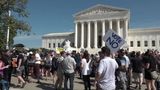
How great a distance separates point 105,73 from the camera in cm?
820

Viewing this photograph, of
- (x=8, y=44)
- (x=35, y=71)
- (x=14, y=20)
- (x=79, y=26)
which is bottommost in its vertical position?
(x=35, y=71)

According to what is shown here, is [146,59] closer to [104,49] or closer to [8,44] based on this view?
[104,49]

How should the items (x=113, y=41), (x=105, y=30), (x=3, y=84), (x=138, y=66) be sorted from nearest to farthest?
(x=113, y=41)
(x=3, y=84)
(x=138, y=66)
(x=105, y=30)

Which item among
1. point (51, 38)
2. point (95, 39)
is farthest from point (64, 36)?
point (95, 39)

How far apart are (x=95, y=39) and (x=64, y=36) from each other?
48.3 feet

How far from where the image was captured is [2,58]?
1282 cm

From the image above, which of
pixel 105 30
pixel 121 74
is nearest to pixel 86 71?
pixel 121 74

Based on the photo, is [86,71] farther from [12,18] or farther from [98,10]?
[98,10]

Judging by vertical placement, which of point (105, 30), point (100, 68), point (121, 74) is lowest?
point (121, 74)

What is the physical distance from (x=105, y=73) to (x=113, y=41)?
4.36 meters

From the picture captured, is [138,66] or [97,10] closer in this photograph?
[138,66]

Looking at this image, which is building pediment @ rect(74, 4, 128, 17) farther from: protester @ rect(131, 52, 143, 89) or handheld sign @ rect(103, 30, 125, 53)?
handheld sign @ rect(103, 30, 125, 53)

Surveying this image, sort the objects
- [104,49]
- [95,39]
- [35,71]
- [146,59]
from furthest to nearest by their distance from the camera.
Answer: [95,39]
[35,71]
[146,59]
[104,49]

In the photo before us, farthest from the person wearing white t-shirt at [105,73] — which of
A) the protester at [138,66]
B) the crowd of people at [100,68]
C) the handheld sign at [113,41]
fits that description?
the protester at [138,66]
